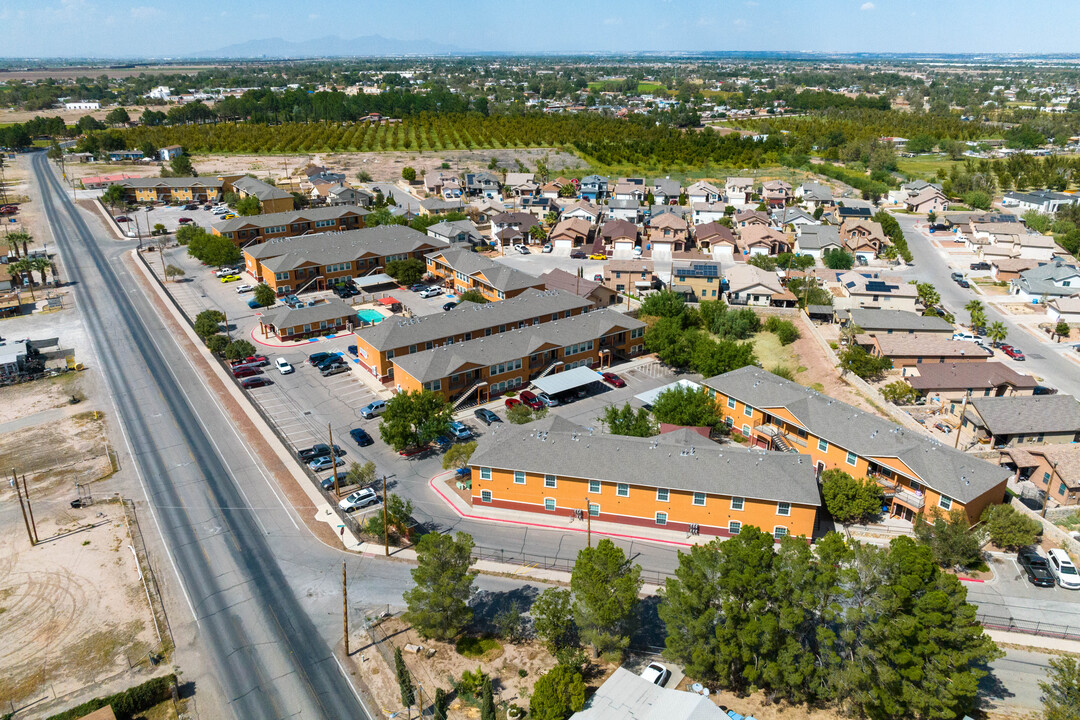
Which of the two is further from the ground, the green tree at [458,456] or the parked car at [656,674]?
the green tree at [458,456]

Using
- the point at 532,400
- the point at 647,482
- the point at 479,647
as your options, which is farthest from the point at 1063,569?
the point at 532,400

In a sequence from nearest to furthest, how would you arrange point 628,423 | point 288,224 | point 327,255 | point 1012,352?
point 628,423
point 1012,352
point 327,255
point 288,224

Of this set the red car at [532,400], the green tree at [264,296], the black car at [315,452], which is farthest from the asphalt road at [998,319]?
the green tree at [264,296]

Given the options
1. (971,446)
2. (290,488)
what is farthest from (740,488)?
(290,488)

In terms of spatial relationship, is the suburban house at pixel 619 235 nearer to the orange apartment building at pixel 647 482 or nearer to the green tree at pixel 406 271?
the green tree at pixel 406 271

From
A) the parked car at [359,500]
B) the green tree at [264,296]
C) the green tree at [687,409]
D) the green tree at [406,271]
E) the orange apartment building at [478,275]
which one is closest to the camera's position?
the parked car at [359,500]

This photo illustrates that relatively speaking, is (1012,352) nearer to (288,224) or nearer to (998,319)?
(998,319)
